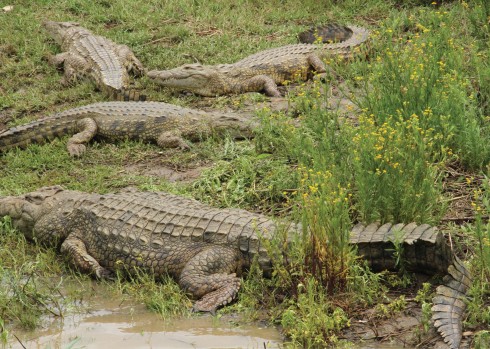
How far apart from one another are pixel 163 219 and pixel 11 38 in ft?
20.6

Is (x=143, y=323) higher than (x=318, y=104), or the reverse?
(x=318, y=104)

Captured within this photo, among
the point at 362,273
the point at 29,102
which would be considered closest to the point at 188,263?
the point at 362,273

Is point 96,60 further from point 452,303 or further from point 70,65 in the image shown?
point 452,303

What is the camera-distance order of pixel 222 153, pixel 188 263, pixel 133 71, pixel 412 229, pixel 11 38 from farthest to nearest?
1. pixel 11 38
2. pixel 133 71
3. pixel 222 153
4. pixel 188 263
5. pixel 412 229

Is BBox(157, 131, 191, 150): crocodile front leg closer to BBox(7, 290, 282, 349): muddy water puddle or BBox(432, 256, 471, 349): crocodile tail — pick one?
BBox(7, 290, 282, 349): muddy water puddle

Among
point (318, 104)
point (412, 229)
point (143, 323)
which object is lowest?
point (143, 323)

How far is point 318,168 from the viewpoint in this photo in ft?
19.7

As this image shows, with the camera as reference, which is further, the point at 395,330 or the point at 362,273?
the point at 362,273

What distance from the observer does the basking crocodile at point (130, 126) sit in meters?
8.65

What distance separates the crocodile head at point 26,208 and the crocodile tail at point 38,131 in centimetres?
175

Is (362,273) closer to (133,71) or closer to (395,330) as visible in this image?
(395,330)

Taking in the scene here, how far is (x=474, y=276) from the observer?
5.22 metres

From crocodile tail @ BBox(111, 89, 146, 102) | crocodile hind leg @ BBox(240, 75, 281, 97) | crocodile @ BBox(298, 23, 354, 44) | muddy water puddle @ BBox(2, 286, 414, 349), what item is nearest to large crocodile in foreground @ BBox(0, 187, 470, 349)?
muddy water puddle @ BBox(2, 286, 414, 349)

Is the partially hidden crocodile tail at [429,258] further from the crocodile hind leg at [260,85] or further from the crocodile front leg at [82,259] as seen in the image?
the crocodile hind leg at [260,85]
